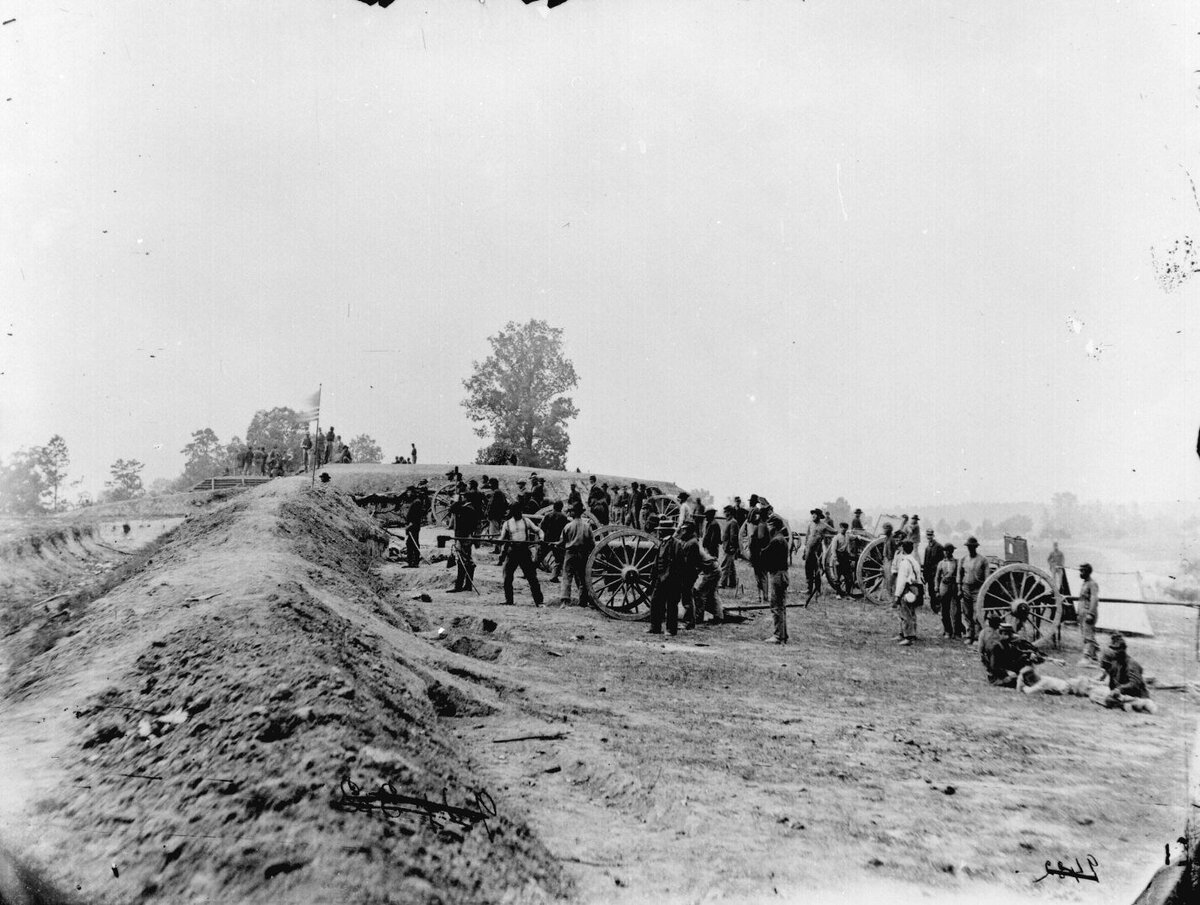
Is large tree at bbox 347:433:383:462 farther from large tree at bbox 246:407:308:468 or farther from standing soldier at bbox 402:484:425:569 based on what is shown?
standing soldier at bbox 402:484:425:569

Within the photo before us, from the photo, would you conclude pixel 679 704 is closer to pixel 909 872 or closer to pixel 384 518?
pixel 909 872

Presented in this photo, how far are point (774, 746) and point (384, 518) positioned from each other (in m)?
19.3

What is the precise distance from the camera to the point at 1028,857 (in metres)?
3.51

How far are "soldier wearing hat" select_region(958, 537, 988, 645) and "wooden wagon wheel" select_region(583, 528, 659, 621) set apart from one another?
4889 millimetres

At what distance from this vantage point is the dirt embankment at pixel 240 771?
2.22 meters

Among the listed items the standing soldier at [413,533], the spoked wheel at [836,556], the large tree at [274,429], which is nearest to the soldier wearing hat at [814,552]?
the spoked wheel at [836,556]

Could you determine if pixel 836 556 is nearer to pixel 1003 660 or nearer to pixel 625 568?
pixel 625 568

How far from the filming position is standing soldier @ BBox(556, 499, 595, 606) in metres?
11.2

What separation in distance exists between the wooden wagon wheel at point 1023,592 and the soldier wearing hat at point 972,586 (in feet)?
0.57

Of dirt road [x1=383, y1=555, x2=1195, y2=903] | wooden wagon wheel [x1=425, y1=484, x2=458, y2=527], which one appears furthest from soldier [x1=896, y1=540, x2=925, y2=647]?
wooden wagon wheel [x1=425, y1=484, x2=458, y2=527]

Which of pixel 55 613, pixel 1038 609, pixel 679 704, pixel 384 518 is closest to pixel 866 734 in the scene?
pixel 679 704

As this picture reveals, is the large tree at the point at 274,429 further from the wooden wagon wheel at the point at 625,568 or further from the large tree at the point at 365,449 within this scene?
the wooden wagon wheel at the point at 625,568

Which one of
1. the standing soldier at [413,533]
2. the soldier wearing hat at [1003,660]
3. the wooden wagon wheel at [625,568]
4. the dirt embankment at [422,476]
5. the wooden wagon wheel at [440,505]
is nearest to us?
the soldier wearing hat at [1003,660]

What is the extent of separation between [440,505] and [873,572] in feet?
50.4
